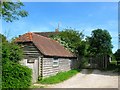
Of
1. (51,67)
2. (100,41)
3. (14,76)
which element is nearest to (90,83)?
(51,67)

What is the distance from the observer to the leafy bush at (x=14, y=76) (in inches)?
563

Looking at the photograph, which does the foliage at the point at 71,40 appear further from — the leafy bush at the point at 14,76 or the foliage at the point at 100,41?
the leafy bush at the point at 14,76

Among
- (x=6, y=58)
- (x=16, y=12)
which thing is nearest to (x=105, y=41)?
(x=16, y=12)

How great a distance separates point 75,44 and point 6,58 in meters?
28.8

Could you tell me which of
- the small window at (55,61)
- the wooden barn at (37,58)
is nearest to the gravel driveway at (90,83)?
the wooden barn at (37,58)

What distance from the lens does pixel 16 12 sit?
20453 millimetres

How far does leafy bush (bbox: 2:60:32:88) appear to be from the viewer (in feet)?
46.9

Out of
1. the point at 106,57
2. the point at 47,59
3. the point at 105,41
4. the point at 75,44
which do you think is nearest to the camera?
the point at 47,59

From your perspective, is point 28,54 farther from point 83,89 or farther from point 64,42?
point 64,42

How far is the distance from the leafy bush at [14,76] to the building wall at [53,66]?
7636 millimetres

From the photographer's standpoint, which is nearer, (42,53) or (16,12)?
(16,12)

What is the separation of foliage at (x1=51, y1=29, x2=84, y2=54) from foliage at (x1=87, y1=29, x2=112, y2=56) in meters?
13.4

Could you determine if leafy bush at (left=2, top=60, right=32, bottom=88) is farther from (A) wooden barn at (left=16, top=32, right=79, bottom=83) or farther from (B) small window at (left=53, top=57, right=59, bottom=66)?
(B) small window at (left=53, top=57, right=59, bottom=66)

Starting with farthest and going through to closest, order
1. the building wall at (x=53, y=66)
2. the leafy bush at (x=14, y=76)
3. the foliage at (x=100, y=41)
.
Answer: the foliage at (x=100, y=41)
the building wall at (x=53, y=66)
the leafy bush at (x=14, y=76)
